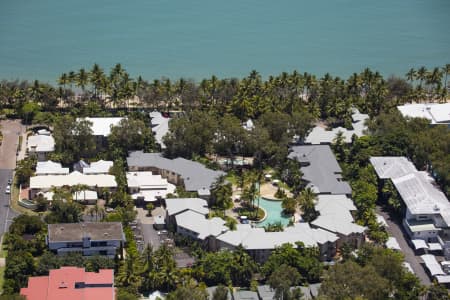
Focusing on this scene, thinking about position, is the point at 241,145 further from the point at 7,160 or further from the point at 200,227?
the point at 7,160

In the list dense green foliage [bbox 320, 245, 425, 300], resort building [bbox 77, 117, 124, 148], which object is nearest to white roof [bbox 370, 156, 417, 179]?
dense green foliage [bbox 320, 245, 425, 300]

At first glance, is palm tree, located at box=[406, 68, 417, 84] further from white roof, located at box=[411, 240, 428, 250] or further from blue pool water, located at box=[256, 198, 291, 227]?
white roof, located at box=[411, 240, 428, 250]

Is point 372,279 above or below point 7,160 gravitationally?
below

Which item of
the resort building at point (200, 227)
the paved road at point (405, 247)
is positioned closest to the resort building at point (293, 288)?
the resort building at point (200, 227)

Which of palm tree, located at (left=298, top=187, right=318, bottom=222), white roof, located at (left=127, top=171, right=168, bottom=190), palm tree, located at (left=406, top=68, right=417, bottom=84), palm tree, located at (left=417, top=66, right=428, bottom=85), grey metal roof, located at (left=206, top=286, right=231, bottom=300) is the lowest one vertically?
grey metal roof, located at (left=206, top=286, right=231, bottom=300)

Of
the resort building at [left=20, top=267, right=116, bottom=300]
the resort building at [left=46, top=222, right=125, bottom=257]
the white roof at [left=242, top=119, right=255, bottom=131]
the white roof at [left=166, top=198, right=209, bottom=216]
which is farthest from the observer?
the white roof at [left=242, top=119, right=255, bottom=131]

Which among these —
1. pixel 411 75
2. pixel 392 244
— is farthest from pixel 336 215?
pixel 411 75

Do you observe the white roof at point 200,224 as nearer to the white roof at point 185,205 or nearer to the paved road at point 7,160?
the white roof at point 185,205

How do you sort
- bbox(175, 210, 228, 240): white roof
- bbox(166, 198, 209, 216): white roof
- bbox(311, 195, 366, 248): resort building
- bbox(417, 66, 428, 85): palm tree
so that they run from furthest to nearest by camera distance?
bbox(417, 66, 428, 85): palm tree → bbox(166, 198, 209, 216): white roof → bbox(311, 195, 366, 248): resort building → bbox(175, 210, 228, 240): white roof
